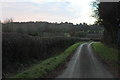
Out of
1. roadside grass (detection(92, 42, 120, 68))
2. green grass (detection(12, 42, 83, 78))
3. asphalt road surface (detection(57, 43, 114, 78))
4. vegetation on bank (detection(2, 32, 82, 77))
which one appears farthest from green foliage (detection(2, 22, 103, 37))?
asphalt road surface (detection(57, 43, 114, 78))

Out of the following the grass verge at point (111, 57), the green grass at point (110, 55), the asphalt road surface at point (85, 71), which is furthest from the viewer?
the green grass at point (110, 55)

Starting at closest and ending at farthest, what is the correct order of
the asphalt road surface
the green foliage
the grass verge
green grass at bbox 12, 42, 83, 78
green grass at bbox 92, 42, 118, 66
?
green grass at bbox 12, 42, 83, 78 < the asphalt road surface < the grass verge < green grass at bbox 92, 42, 118, 66 < the green foliage

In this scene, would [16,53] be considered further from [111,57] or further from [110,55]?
[110,55]

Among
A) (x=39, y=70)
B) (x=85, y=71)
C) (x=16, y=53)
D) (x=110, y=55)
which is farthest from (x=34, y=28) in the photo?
(x=39, y=70)

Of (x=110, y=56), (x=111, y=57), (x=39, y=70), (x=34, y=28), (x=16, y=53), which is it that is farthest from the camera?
(x=34, y=28)

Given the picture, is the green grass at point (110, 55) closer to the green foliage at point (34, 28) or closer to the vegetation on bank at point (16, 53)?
the vegetation on bank at point (16, 53)

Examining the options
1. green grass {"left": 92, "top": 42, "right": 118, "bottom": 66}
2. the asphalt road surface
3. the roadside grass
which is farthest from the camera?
green grass {"left": 92, "top": 42, "right": 118, "bottom": 66}

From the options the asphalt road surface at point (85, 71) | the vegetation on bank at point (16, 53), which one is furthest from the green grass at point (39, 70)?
the vegetation on bank at point (16, 53)

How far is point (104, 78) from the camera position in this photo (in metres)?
12.7

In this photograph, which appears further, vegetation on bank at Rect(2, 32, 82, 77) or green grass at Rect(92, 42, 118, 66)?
green grass at Rect(92, 42, 118, 66)

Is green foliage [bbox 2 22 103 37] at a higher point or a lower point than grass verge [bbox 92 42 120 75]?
higher

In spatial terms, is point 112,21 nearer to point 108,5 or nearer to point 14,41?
point 108,5

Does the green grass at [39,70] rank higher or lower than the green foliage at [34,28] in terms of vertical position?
lower

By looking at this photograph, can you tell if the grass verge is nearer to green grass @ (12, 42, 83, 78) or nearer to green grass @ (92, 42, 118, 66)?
green grass @ (92, 42, 118, 66)
